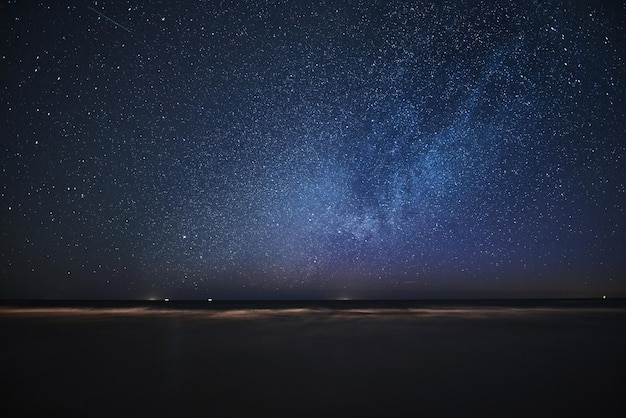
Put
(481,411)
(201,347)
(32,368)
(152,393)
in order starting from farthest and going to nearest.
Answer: (201,347), (32,368), (152,393), (481,411)

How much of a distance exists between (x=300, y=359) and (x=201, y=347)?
11.1ft

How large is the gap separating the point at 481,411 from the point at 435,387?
51.6 inches

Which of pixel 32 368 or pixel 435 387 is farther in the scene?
pixel 32 368

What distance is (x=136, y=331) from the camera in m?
14.6

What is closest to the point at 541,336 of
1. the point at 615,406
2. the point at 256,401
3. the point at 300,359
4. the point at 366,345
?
the point at 366,345

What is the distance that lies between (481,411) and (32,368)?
9.15 metres

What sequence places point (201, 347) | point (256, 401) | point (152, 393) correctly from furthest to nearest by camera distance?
point (201, 347), point (152, 393), point (256, 401)

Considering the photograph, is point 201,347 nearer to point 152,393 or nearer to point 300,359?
point 300,359

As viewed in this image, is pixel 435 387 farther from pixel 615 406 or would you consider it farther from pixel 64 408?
pixel 64 408

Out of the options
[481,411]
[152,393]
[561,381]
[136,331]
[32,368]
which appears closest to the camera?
[481,411]

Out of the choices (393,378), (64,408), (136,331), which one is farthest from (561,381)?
(136,331)

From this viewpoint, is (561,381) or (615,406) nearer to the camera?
(615,406)

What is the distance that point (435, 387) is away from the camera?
253 inches

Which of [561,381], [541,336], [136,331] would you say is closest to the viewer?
[561,381]
